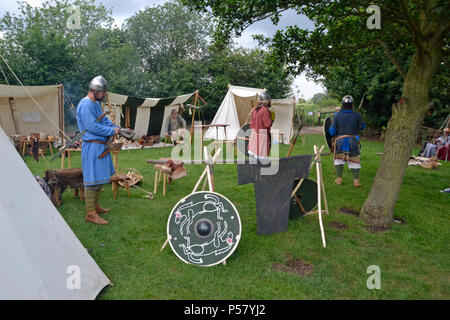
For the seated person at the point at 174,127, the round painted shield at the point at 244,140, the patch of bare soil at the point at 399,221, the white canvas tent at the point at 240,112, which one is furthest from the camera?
the white canvas tent at the point at 240,112

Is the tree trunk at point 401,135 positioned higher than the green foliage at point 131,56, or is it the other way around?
the green foliage at point 131,56

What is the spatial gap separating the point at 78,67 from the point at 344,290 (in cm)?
1533

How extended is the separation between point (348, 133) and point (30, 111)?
28.4 ft

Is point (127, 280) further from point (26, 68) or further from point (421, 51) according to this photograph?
point (26, 68)

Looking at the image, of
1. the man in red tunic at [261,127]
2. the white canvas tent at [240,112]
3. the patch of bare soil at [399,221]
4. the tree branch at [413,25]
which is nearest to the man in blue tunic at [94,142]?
the man in red tunic at [261,127]

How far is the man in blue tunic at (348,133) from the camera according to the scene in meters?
5.51

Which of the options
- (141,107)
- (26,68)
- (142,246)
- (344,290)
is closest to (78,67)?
(26,68)

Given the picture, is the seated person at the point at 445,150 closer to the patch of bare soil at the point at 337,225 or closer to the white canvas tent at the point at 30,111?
the patch of bare soil at the point at 337,225

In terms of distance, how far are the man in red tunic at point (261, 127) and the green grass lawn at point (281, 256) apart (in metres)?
1.10

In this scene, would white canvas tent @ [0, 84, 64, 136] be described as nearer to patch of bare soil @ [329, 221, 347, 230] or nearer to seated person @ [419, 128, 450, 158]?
patch of bare soil @ [329, 221, 347, 230]

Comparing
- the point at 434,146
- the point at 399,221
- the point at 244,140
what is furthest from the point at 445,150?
the point at 399,221

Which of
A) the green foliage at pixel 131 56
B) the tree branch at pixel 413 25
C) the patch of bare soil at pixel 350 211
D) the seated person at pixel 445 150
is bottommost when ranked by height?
the patch of bare soil at pixel 350 211

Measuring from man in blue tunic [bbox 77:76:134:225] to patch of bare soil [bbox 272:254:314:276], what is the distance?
7.01 ft

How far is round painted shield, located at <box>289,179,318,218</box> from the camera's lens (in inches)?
156
